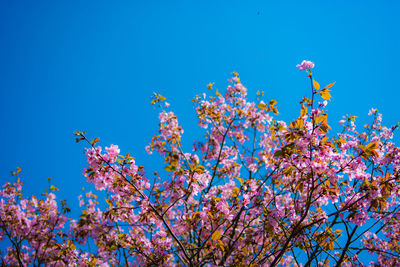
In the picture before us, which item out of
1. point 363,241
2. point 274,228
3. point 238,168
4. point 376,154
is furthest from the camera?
point 363,241

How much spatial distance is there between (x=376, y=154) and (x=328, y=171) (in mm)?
537

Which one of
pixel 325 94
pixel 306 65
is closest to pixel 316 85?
pixel 325 94

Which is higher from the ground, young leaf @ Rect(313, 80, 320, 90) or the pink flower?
the pink flower

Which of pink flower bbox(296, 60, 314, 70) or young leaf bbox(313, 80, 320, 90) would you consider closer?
young leaf bbox(313, 80, 320, 90)

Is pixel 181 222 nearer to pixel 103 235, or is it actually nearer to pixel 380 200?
pixel 103 235

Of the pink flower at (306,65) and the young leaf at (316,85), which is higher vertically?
the pink flower at (306,65)

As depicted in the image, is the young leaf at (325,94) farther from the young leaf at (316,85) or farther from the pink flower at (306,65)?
the pink flower at (306,65)

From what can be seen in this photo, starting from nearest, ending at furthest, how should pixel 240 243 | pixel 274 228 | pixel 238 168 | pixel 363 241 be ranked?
pixel 274 228 < pixel 240 243 < pixel 238 168 < pixel 363 241

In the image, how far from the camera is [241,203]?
3.58 metres

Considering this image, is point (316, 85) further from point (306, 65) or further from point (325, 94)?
point (306, 65)

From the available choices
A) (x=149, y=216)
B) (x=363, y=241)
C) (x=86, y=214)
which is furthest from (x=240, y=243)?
Answer: (x=363, y=241)

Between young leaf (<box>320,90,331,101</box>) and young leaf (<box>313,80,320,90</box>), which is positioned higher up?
young leaf (<box>313,80,320,90</box>)

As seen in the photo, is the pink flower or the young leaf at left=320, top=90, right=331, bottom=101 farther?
the pink flower

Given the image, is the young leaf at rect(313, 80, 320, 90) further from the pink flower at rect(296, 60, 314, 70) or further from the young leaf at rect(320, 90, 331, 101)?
the pink flower at rect(296, 60, 314, 70)
